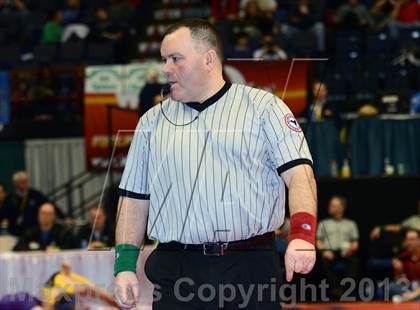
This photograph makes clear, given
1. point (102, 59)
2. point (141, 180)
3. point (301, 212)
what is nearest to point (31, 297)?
point (141, 180)

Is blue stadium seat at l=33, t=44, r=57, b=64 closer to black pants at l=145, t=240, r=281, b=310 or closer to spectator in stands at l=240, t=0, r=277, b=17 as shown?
spectator in stands at l=240, t=0, r=277, b=17

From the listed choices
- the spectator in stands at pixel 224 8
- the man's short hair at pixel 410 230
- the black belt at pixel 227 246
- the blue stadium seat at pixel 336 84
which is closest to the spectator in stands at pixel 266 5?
the spectator in stands at pixel 224 8

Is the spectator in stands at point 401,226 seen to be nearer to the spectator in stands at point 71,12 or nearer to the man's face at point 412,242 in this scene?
the man's face at point 412,242

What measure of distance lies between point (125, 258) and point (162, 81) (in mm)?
10218

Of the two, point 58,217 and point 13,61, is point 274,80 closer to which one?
point 58,217

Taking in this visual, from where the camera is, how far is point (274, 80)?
1374 cm

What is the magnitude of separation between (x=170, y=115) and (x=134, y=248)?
2.24 ft

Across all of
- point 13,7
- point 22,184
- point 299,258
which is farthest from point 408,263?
point 13,7

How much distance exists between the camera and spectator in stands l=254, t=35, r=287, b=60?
15.5 meters

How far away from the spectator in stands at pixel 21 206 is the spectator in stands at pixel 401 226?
4.68 m

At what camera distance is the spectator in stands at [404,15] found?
17375mm

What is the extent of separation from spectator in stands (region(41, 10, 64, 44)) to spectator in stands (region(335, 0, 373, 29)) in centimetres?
512

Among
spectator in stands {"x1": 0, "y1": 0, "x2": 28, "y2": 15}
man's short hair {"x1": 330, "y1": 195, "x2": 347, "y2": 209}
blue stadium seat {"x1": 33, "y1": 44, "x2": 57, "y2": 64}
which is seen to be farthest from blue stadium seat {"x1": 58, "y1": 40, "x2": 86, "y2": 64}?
man's short hair {"x1": 330, "y1": 195, "x2": 347, "y2": 209}

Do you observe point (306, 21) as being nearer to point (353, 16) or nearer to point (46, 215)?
point (353, 16)
